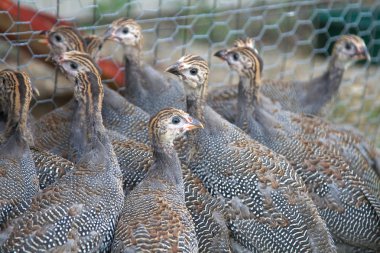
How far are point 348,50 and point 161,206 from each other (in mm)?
2926

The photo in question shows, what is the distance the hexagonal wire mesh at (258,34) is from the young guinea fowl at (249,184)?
4.89 feet

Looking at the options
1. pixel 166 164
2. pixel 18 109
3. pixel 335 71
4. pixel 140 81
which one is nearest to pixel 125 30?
pixel 140 81

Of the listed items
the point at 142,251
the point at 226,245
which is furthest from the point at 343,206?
the point at 142,251

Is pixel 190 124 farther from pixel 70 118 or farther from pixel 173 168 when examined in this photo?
pixel 70 118

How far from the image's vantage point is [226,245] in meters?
4.80

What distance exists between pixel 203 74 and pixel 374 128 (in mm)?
3383

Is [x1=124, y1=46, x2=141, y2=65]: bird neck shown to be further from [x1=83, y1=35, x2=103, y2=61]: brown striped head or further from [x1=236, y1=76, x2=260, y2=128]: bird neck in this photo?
[x1=236, y1=76, x2=260, y2=128]: bird neck

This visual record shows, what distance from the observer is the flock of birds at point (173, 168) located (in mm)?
4445

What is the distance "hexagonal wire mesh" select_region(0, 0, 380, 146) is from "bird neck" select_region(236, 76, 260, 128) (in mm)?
1173

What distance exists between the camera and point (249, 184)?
16.9ft

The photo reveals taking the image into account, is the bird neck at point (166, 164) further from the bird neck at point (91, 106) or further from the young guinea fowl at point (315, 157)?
the young guinea fowl at point (315, 157)

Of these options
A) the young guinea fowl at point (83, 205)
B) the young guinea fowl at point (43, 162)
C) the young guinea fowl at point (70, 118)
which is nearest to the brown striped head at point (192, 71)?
the young guinea fowl at point (70, 118)

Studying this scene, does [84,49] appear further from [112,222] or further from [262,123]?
[112,222]

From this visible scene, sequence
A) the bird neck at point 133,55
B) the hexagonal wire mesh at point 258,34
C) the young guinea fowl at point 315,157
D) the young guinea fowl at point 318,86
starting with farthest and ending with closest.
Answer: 1. the hexagonal wire mesh at point 258,34
2. the young guinea fowl at point 318,86
3. the bird neck at point 133,55
4. the young guinea fowl at point 315,157
